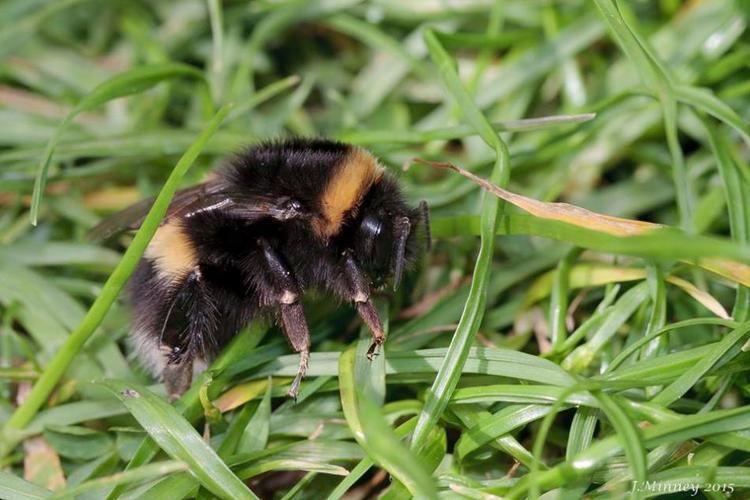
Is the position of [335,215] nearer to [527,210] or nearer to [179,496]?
[527,210]

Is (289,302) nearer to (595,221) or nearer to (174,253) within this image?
(174,253)

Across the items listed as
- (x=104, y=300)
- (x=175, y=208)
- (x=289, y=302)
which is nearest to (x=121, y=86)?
(x=175, y=208)

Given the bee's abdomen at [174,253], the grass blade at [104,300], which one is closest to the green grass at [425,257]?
the grass blade at [104,300]

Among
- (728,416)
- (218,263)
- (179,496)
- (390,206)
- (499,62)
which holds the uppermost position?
(499,62)

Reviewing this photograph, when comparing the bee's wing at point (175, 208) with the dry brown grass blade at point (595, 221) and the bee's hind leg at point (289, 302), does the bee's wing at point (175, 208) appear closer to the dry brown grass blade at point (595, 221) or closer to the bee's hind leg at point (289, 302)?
the bee's hind leg at point (289, 302)

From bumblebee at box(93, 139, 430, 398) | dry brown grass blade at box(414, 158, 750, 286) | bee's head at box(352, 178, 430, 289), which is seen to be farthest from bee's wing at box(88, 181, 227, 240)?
dry brown grass blade at box(414, 158, 750, 286)

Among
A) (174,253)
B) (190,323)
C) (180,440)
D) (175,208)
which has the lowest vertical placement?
(180,440)

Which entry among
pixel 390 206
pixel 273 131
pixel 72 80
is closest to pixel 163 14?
pixel 72 80
